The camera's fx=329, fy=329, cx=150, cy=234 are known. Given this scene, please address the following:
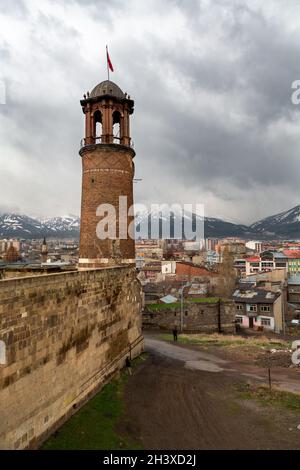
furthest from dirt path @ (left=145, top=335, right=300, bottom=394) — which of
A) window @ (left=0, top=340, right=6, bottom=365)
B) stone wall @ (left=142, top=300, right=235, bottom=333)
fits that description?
window @ (left=0, top=340, right=6, bottom=365)

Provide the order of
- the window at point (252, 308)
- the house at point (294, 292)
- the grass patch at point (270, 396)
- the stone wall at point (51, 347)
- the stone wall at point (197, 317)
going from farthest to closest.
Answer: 1. the house at point (294, 292)
2. the window at point (252, 308)
3. the stone wall at point (197, 317)
4. the grass patch at point (270, 396)
5. the stone wall at point (51, 347)

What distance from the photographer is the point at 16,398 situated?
958 centimetres

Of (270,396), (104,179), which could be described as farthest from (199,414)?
(104,179)

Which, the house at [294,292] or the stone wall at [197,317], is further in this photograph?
the house at [294,292]

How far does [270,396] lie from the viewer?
16250 millimetres

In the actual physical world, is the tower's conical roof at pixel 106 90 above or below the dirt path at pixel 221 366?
above

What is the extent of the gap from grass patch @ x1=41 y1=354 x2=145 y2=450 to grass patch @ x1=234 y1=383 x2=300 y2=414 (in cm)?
649

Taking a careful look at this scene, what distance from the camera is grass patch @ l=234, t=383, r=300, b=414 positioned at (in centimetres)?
1528

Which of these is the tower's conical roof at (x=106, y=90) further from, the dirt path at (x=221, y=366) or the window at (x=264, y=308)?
the window at (x=264, y=308)

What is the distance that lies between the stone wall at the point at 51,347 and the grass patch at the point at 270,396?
7.01 m

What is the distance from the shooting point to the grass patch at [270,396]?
15.3 meters

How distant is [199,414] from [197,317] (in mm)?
25908

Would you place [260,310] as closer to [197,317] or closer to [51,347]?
[197,317]

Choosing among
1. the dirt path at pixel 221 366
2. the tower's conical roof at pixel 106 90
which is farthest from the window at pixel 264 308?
the tower's conical roof at pixel 106 90
